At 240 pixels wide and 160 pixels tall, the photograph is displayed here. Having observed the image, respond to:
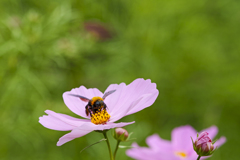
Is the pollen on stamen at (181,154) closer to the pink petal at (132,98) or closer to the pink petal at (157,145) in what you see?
the pink petal at (157,145)

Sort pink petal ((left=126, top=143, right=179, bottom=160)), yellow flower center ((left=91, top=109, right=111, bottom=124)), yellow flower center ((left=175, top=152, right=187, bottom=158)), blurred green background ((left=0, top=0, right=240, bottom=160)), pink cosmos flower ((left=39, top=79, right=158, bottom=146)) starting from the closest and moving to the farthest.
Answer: pink cosmos flower ((left=39, top=79, right=158, bottom=146)) → yellow flower center ((left=91, top=109, right=111, bottom=124)) → pink petal ((left=126, top=143, right=179, bottom=160)) → yellow flower center ((left=175, top=152, right=187, bottom=158)) → blurred green background ((left=0, top=0, right=240, bottom=160))

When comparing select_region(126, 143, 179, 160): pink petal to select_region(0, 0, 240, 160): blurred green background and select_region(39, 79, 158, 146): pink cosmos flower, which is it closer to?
select_region(39, 79, 158, 146): pink cosmos flower

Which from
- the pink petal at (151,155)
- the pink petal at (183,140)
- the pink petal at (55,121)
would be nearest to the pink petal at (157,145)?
the pink petal at (183,140)

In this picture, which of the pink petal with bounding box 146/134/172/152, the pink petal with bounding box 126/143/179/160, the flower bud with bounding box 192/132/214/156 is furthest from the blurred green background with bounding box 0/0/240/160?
the flower bud with bounding box 192/132/214/156

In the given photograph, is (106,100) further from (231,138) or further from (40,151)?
(231,138)

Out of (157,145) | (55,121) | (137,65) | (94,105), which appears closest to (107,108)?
(94,105)

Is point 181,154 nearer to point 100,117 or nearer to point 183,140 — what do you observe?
point 183,140
